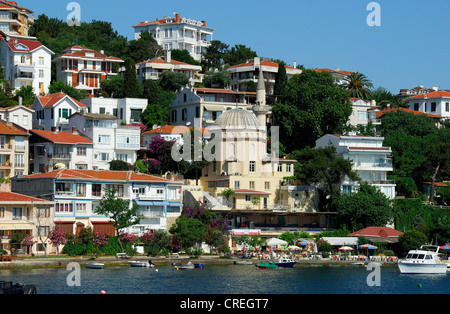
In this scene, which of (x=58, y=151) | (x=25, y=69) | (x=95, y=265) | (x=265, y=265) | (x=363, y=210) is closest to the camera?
(x=95, y=265)

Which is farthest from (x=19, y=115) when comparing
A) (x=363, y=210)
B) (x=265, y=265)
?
(x=363, y=210)

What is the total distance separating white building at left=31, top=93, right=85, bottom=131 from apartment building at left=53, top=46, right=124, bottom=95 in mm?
11769

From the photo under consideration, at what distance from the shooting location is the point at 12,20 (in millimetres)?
102562

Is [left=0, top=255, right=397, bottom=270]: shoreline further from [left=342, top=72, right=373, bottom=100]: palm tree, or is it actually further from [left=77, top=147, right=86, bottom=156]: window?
[left=342, top=72, right=373, bottom=100]: palm tree

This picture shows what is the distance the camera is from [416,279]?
55.0 m

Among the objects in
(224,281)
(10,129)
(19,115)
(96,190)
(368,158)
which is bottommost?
(224,281)

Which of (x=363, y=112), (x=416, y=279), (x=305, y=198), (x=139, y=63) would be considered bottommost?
(x=416, y=279)

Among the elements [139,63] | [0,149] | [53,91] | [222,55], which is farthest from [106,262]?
[222,55]

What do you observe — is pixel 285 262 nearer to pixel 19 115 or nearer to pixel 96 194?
pixel 96 194

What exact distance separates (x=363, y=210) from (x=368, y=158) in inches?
365

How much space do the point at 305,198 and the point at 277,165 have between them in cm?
454

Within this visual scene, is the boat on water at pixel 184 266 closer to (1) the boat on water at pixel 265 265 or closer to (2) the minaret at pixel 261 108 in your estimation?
(1) the boat on water at pixel 265 265

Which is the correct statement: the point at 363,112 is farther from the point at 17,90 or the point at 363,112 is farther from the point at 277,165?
the point at 17,90

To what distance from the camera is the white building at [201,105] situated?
86.6 m
